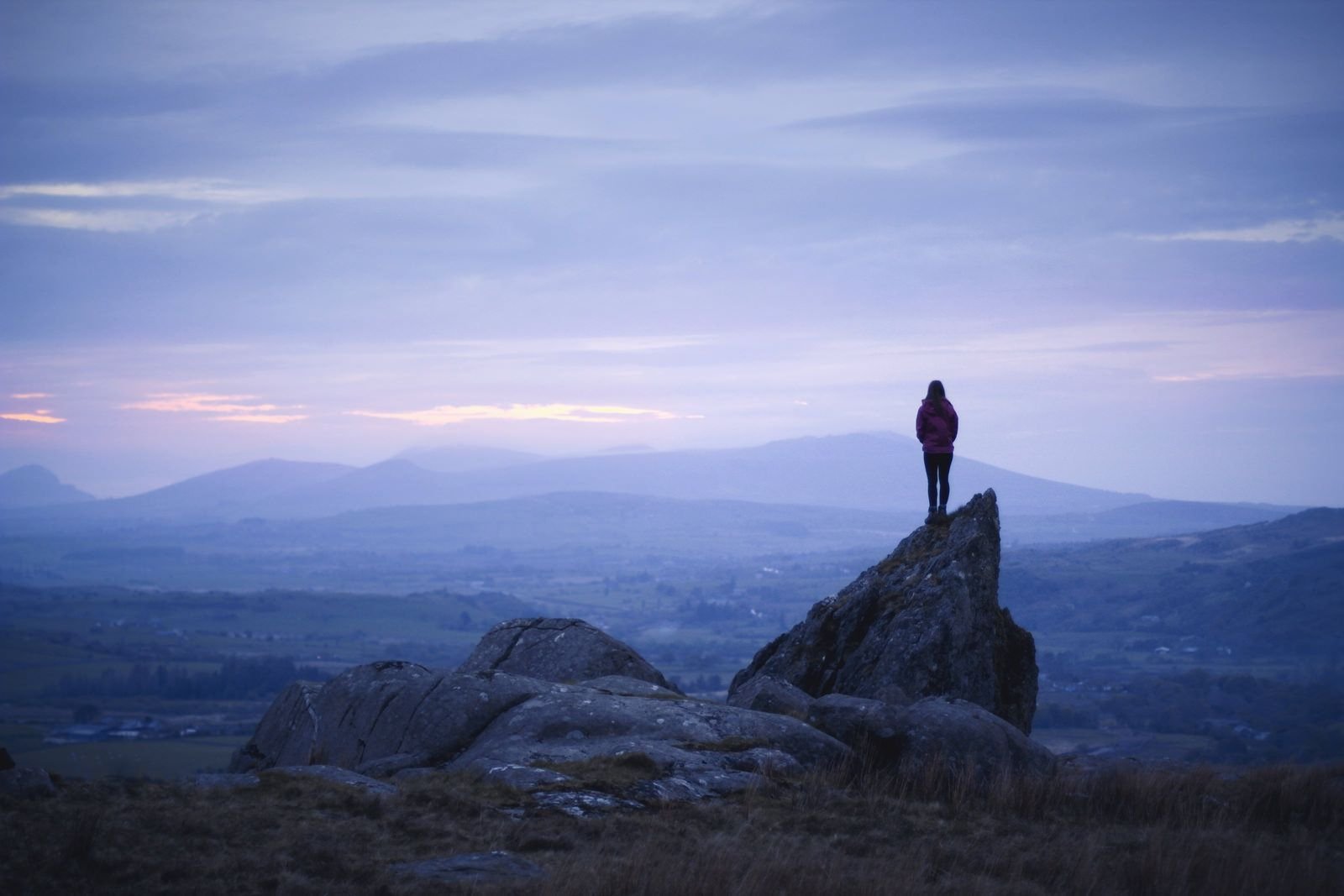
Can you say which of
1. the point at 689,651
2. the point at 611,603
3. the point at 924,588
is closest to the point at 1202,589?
the point at 689,651

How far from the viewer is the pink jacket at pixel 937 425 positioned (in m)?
23.5

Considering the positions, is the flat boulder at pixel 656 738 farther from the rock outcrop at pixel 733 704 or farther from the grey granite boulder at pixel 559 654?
the grey granite boulder at pixel 559 654

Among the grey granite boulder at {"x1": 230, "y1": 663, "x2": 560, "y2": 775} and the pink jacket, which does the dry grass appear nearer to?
the grey granite boulder at {"x1": 230, "y1": 663, "x2": 560, "y2": 775}

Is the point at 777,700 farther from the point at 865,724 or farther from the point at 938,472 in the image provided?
the point at 938,472

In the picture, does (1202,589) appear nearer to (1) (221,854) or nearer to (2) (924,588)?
(2) (924,588)

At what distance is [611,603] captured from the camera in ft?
602

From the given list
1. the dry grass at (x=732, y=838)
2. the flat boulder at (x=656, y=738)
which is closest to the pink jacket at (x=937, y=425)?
the flat boulder at (x=656, y=738)

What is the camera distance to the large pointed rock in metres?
19.9

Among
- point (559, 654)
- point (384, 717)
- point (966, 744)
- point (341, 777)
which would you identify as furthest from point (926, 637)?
point (341, 777)

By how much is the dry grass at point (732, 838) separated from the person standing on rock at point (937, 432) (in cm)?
945

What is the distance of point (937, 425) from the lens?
23.7 meters

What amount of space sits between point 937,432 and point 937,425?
0.16 m

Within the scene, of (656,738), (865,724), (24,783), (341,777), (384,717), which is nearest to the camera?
(24,783)

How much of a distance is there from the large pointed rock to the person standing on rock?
42.8 inches
